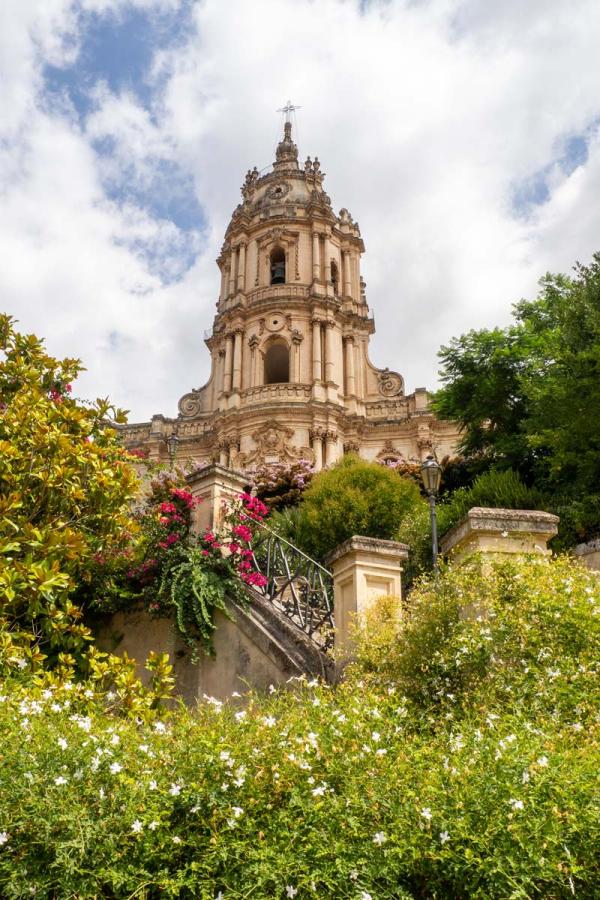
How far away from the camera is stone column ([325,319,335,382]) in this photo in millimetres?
31136

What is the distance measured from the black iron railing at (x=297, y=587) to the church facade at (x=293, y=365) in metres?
18.4

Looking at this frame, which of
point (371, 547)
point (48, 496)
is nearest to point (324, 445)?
point (48, 496)

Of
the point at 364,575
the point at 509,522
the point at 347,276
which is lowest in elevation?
the point at 364,575

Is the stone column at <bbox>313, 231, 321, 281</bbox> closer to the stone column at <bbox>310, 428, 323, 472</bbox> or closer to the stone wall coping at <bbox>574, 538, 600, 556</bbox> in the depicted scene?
the stone column at <bbox>310, 428, 323, 472</bbox>

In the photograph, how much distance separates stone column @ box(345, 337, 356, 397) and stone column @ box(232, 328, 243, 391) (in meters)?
4.89

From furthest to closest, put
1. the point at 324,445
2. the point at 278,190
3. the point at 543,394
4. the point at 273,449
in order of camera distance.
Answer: the point at 278,190, the point at 324,445, the point at 273,449, the point at 543,394

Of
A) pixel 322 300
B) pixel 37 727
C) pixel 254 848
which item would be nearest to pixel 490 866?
pixel 254 848

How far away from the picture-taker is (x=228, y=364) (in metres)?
32.5

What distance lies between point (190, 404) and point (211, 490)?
88.7ft

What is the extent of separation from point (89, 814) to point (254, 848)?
0.71 metres

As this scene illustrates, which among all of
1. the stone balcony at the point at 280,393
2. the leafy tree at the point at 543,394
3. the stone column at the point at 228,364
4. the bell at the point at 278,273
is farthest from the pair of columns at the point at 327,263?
the leafy tree at the point at 543,394

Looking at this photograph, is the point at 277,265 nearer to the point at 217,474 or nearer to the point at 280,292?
the point at 280,292

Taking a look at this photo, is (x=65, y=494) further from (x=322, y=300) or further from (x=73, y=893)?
(x=322, y=300)

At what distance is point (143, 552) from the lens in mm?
8320
